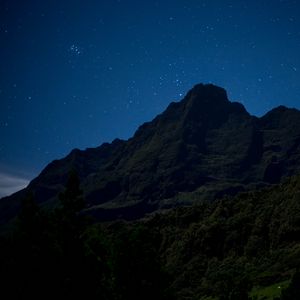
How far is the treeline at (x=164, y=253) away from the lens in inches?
1253

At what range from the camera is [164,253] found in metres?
173

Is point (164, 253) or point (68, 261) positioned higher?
point (68, 261)

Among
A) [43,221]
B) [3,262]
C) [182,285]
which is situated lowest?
[182,285]

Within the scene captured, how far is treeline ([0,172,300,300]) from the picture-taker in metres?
31.8

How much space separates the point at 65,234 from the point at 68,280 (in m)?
3.58

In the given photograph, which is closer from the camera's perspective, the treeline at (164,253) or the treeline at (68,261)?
the treeline at (68,261)

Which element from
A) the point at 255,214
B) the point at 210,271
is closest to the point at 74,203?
the point at 210,271

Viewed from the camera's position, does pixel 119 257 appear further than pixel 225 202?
No

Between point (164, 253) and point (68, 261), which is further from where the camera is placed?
point (164, 253)

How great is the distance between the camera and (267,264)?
421 ft

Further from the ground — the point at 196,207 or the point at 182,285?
the point at 196,207

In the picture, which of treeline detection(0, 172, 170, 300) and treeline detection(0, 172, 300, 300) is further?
treeline detection(0, 172, 300, 300)

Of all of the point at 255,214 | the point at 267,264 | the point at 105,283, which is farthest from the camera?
the point at 255,214

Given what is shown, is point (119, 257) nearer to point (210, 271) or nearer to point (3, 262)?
point (3, 262)
